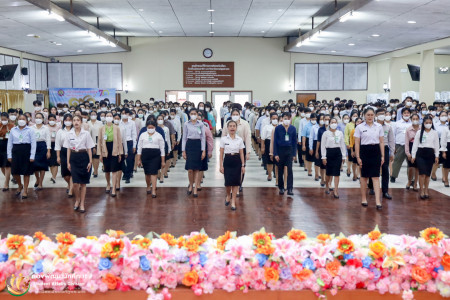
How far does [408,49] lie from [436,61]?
480cm

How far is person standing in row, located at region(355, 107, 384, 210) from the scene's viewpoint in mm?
8195

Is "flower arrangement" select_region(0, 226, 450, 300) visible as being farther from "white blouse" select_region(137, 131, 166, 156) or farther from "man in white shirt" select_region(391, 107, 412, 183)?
"man in white shirt" select_region(391, 107, 412, 183)

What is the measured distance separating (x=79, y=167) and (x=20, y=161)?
1.96 metres

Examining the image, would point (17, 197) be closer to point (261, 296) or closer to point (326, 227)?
point (326, 227)

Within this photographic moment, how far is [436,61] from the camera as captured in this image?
24.0 metres

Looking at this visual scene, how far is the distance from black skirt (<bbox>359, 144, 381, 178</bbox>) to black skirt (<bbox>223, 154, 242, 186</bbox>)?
2.09m

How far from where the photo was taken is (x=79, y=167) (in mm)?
7965

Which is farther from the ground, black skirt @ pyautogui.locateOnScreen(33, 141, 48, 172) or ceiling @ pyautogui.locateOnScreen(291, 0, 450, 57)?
ceiling @ pyautogui.locateOnScreen(291, 0, 450, 57)

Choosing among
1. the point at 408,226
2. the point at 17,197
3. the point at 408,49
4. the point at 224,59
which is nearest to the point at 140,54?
the point at 224,59

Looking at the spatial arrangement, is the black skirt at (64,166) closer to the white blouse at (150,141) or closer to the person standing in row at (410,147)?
the white blouse at (150,141)

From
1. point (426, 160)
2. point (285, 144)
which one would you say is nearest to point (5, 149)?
point (285, 144)

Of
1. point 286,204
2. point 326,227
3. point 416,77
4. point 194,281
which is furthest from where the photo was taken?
point 416,77

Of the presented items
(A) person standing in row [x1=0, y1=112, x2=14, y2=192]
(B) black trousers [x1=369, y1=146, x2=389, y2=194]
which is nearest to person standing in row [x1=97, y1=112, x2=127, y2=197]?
(A) person standing in row [x1=0, y1=112, x2=14, y2=192]

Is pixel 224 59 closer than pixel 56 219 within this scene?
No
